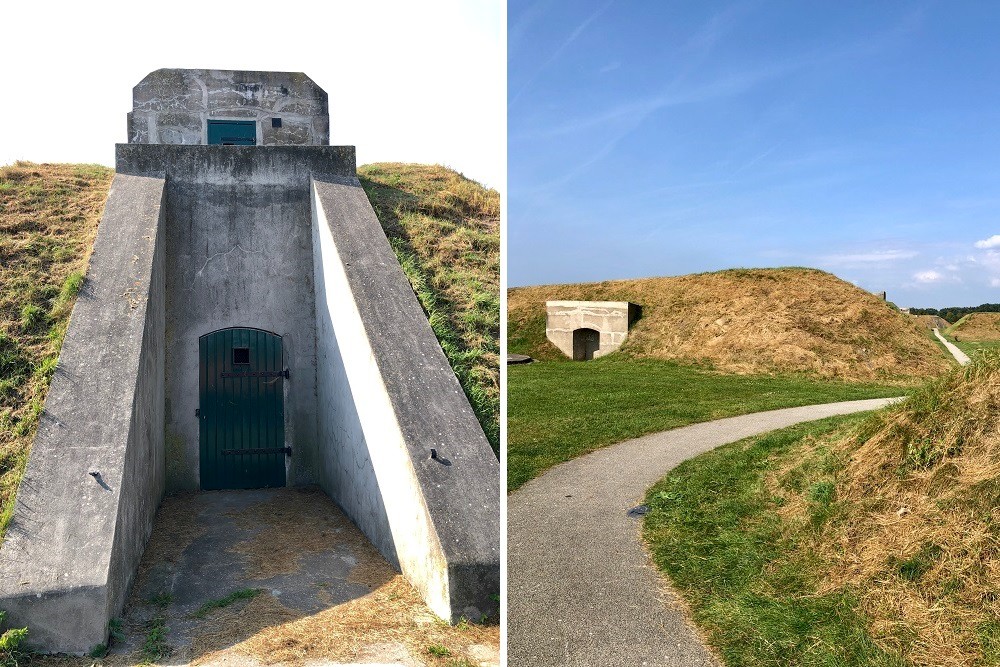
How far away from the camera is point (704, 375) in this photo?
54.5 feet

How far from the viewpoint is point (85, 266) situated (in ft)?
26.6

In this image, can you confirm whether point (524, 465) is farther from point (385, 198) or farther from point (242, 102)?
point (242, 102)

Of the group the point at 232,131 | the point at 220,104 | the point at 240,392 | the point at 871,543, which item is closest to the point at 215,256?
the point at 240,392

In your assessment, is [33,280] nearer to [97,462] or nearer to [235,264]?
[235,264]

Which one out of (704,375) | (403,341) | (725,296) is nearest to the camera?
(403,341)

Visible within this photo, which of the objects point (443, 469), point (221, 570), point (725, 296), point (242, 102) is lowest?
point (221, 570)

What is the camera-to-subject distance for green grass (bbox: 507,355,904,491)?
8758 mm

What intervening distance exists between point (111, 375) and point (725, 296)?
18.8 metres

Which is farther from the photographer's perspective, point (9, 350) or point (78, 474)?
point (9, 350)

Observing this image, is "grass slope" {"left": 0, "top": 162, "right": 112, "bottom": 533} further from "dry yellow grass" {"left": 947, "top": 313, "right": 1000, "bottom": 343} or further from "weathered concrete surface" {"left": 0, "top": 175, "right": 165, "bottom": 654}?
"dry yellow grass" {"left": 947, "top": 313, "right": 1000, "bottom": 343}

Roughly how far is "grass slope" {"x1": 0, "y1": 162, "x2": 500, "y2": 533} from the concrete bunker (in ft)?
2.31

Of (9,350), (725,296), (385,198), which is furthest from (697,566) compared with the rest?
(725,296)

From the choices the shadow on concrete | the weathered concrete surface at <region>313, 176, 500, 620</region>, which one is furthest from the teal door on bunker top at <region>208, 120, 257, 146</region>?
the shadow on concrete

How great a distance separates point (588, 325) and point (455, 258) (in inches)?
513
